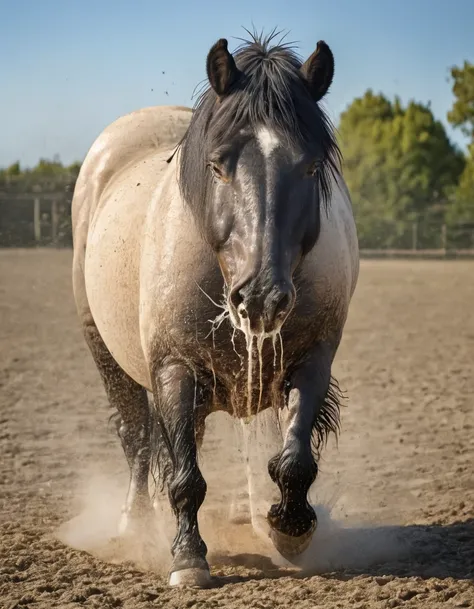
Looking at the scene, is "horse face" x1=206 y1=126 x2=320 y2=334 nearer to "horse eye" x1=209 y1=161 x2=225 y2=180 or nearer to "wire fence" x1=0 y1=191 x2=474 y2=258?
"horse eye" x1=209 y1=161 x2=225 y2=180

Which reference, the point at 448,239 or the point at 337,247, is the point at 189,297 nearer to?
the point at 337,247

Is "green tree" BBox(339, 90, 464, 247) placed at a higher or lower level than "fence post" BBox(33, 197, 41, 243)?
higher

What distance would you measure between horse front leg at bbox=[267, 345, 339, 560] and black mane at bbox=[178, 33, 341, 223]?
76 cm

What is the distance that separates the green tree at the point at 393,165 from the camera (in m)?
44.2

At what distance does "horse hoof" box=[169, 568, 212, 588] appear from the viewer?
3995 mm

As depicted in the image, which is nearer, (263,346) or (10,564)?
(263,346)

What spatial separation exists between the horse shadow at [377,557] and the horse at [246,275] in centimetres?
14

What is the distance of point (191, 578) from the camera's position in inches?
158

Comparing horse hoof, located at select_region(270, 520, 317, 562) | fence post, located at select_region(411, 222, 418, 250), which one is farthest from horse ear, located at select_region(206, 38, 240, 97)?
fence post, located at select_region(411, 222, 418, 250)

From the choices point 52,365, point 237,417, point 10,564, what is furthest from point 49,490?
point 52,365

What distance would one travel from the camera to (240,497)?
5855 millimetres

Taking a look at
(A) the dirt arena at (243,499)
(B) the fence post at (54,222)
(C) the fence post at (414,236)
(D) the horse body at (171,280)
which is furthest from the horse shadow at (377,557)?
(C) the fence post at (414,236)

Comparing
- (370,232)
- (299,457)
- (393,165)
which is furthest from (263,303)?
(393,165)

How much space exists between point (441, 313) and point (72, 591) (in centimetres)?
1277
